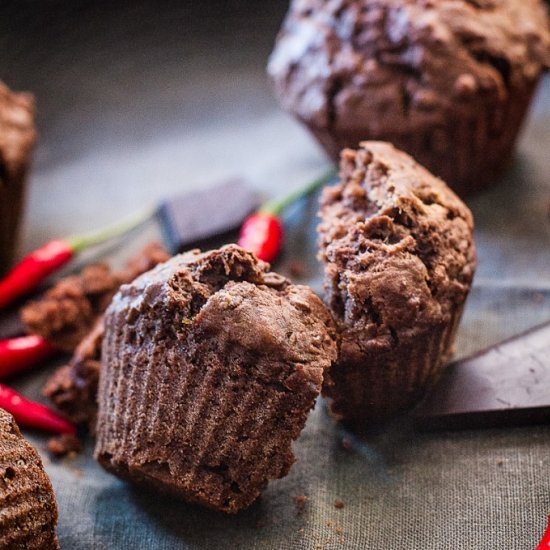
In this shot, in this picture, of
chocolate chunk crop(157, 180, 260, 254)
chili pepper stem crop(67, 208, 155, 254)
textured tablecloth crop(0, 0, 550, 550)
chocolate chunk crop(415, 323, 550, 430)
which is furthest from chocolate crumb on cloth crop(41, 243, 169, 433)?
chocolate chunk crop(415, 323, 550, 430)

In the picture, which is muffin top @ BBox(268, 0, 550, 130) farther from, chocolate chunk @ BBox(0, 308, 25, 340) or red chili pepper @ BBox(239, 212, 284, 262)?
chocolate chunk @ BBox(0, 308, 25, 340)

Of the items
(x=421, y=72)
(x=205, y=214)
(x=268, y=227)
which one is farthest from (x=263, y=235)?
(x=421, y=72)

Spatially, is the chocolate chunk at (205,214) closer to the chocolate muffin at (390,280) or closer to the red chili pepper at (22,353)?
the red chili pepper at (22,353)

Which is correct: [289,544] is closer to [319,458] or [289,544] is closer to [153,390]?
[319,458]

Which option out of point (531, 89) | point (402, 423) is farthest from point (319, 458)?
point (531, 89)

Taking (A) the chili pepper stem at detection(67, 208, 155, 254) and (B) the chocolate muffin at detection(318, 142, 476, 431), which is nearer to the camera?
(B) the chocolate muffin at detection(318, 142, 476, 431)

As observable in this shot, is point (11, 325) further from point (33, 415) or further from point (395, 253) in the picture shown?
point (395, 253)
